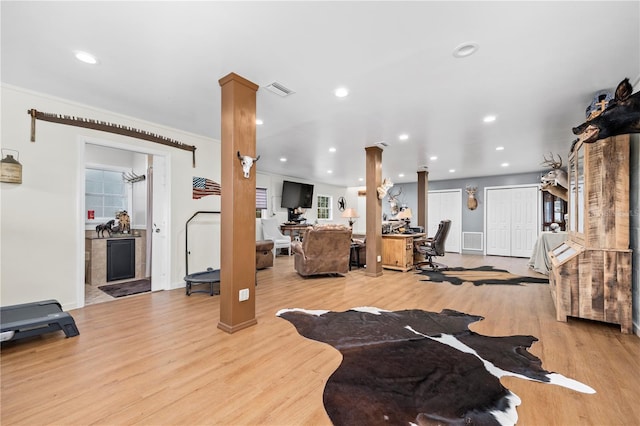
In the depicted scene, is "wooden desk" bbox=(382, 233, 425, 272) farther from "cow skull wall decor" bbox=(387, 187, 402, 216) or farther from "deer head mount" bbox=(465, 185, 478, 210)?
"deer head mount" bbox=(465, 185, 478, 210)

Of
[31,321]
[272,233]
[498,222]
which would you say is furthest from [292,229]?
[31,321]

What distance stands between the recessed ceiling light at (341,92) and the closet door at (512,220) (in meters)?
7.79

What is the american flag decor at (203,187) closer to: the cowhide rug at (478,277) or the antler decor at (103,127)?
the antler decor at (103,127)

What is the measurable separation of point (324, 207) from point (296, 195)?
80.6 inches

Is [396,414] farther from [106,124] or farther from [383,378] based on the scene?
[106,124]

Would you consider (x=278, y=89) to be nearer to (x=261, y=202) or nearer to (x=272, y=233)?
(x=272, y=233)

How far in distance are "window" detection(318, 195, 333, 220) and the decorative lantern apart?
8.59 meters

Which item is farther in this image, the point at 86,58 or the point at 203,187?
the point at 203,187

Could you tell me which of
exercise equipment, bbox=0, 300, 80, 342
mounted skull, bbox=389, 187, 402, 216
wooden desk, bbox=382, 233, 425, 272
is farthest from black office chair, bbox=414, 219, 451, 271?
exercise equipment, bbox=0, 300, 80, 342

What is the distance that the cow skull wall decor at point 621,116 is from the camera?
92.0 inches

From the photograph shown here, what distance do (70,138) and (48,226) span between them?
1.12 meters

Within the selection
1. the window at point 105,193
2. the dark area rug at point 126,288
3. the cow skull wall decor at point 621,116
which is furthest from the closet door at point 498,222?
the window at point 105,193

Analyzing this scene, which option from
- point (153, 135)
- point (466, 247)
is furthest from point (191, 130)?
point (466, 247)

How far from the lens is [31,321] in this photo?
2541 mm
